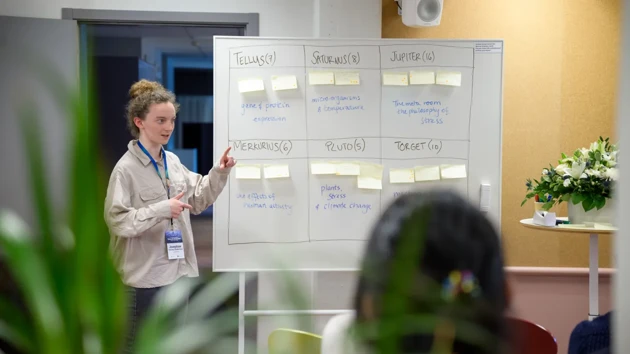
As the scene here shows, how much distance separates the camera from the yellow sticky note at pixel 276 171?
3244mm

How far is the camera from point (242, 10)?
12.9 feet

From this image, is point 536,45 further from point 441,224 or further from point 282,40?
point 441,224

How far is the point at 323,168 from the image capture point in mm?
3273

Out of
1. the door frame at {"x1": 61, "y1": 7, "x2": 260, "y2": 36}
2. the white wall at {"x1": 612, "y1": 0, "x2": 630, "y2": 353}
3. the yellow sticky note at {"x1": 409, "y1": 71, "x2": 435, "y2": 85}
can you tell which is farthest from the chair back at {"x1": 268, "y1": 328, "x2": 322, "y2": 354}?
the door frame at {"x1": 61, "y1": 7, "x2": 260, "y2": 36}

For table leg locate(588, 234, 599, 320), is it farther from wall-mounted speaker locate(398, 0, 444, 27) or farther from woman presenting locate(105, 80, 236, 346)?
woman presenting locate(105, 80, 236, 346)

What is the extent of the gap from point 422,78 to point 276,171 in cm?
88

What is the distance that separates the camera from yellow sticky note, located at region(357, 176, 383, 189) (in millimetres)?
3289

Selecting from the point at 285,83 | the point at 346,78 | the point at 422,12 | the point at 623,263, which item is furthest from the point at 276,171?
the point at 623,263

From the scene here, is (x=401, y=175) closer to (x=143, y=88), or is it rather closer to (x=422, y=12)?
(x=422, y=12)

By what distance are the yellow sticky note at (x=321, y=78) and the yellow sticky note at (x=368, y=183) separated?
0.50 metres

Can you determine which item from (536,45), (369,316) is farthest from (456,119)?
(369,316)

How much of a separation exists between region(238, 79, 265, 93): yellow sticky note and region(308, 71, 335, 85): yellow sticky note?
0.24 meters

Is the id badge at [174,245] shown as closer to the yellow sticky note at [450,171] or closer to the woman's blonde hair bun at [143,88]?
the woman's blonde hair bun at [143,88]

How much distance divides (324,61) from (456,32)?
101 cm
